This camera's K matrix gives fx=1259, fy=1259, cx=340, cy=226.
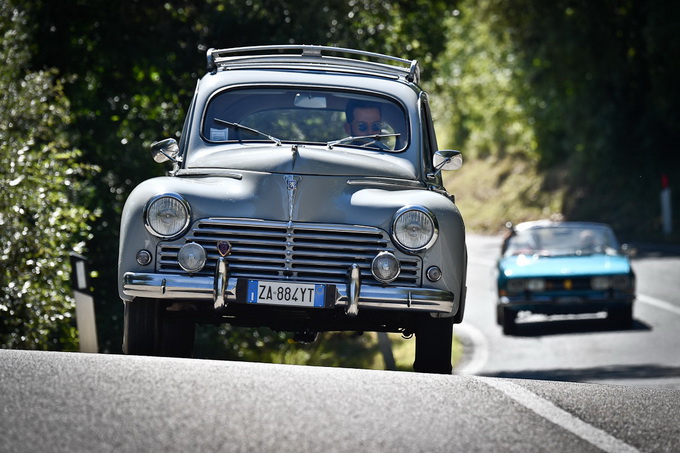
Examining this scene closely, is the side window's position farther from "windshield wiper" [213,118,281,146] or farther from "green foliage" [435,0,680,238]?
"green foliage" [435,0,680,238]

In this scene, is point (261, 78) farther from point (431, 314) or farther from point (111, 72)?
point (111, 72)

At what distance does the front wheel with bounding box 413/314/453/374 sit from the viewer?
8.29m

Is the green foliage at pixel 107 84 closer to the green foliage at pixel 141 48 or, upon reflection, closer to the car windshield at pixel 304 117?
the green foliage at pixel 141 48

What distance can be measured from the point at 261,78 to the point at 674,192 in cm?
2885

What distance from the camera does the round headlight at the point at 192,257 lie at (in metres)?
7.78

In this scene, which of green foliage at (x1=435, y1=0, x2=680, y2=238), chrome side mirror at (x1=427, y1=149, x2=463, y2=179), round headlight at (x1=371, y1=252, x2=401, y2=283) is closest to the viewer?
round headlight at (x1=371, y1=252, x2=401, y2=283)

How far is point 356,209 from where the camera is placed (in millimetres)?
7953

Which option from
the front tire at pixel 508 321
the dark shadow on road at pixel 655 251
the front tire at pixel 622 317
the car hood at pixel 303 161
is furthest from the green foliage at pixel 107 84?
the dark shadow on road at pixel 655 251

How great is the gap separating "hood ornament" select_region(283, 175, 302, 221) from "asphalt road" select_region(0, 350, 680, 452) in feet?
4.32

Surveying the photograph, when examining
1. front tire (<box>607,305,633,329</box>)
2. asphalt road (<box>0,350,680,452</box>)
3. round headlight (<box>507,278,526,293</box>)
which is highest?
round headlight (<box>507,278,526,293</box>)

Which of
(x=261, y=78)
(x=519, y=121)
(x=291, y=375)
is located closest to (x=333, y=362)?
(x=261, y=78)

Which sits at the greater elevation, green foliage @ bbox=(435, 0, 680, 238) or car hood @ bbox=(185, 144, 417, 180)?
green foliage @ bbox=(435, 0, 680, 238)

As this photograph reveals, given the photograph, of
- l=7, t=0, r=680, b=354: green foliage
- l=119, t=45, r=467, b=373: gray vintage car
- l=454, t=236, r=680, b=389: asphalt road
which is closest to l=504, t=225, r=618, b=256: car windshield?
l=454, t=236, r=680, b=389: asphalt road

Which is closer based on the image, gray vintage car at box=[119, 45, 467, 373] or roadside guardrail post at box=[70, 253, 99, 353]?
gray vintage car at box=[119, 45, 467, 373]
